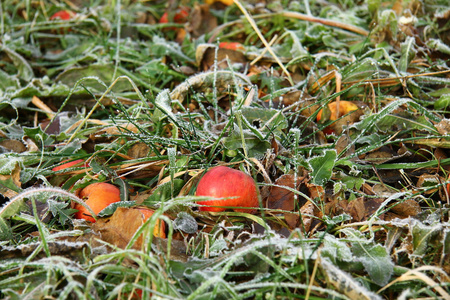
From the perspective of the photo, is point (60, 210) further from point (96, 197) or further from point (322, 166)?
point (322, 166)

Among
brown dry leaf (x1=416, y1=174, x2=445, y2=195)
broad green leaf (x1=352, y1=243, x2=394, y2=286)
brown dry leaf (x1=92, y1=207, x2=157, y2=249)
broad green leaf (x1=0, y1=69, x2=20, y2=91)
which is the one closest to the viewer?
broad green leaf (x1=352, y1=243, x2=394, y2=286)

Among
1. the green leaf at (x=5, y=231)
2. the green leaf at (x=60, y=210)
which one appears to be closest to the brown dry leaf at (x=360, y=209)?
the green leaf at (x=60, y=210)

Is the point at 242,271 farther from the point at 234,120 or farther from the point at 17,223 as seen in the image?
the point at 17,223

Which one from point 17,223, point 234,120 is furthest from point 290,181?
point 17,223

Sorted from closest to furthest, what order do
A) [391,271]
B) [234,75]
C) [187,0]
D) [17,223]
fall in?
1. [391,271]
2. [17,223]
3. [234,75]
4. [187,0]

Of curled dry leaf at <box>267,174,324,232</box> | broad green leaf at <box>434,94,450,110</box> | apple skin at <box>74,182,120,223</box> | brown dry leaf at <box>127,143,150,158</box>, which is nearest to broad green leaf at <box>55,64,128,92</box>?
brown dry leaf at <box>127,143,150,158</box>

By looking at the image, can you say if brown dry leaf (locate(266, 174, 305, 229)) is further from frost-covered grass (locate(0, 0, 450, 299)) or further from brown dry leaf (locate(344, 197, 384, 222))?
brown dry leaf (locate(344, 197, 384, 222))
